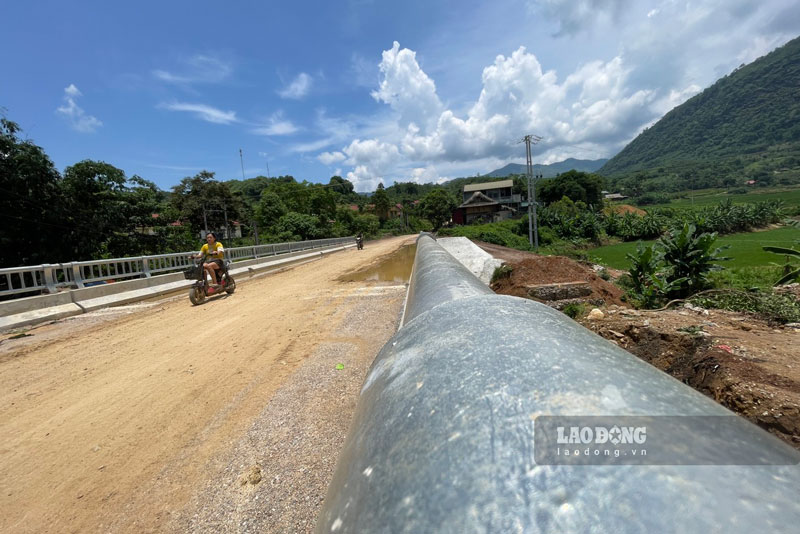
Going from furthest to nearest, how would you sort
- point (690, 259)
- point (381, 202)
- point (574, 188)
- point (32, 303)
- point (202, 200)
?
point (381, 202), point (574, 188), point (202, 200), point (690, 259), point (32, 303)

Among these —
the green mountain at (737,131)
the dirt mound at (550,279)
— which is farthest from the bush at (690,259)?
the green mountain at (737,131)

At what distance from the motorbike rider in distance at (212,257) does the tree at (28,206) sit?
13804mm

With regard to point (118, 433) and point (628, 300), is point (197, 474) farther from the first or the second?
point (628, 300)

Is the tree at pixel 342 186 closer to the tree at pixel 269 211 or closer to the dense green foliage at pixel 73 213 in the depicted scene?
the tree at pixel 269 211

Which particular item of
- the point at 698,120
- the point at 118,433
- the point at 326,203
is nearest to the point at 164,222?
the point at 118,433

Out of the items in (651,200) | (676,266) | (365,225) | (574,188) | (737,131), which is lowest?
(676,266)

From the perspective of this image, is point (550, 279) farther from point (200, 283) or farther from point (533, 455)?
point (200, 283)

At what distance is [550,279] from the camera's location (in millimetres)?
7250

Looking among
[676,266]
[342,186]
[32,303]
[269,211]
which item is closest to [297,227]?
[269,211]

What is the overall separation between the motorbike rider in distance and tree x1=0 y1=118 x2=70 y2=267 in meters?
13.8

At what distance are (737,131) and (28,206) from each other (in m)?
199

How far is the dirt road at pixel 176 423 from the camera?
2.12 m

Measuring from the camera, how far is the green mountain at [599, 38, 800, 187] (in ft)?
349

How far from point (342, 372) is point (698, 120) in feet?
738
